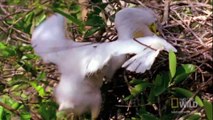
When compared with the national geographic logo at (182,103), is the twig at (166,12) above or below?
above

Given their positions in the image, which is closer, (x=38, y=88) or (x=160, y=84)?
(x=160, y=84)

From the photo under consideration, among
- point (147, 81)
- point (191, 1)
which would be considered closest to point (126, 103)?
point (147, 81)

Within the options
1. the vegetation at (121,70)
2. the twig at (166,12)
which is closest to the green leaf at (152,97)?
the vegetation at (121,70)

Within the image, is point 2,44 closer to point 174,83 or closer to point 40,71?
point 40,71

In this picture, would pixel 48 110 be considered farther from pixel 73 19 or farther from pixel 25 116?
pixel 73 19

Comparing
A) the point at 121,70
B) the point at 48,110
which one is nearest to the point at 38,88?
the point at 48,110

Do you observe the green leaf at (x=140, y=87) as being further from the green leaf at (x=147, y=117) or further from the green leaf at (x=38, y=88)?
the green leaf at (x=38, y=88)

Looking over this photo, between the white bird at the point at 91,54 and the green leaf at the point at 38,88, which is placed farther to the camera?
the green leaf at the point at 38,88

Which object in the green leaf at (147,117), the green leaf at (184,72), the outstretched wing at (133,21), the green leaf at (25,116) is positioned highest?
the outstretched wing at (133,21)
